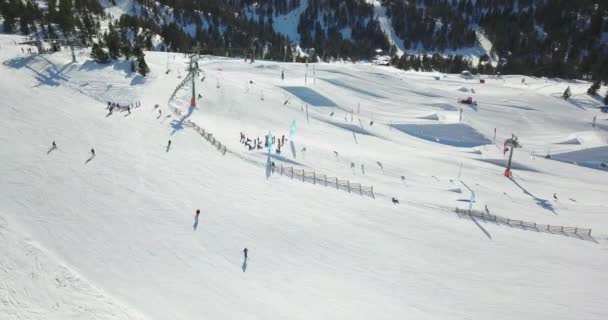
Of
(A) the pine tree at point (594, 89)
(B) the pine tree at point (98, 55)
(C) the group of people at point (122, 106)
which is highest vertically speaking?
(B) the pine tree at point (98, 55)

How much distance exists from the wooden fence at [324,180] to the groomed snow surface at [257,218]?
0.85m

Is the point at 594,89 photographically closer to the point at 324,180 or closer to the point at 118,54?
the point at 324,180

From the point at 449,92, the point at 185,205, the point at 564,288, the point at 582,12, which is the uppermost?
the point at 582,12

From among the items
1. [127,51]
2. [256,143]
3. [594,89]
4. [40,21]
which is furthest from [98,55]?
[594,89]

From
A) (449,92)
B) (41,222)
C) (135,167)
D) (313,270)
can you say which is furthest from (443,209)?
(449,92)

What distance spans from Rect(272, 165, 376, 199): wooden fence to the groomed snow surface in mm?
847

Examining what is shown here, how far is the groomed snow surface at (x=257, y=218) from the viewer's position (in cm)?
1927

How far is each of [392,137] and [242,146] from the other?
2351 cm

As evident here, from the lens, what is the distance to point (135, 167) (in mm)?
30250

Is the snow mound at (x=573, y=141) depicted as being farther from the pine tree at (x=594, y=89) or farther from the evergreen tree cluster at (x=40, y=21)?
the evergreen tree cluster at (x=40, y=21)

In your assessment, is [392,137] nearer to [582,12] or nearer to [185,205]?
[185,205]

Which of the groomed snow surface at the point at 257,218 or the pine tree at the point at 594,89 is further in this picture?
the pine tree at the point at 594,89

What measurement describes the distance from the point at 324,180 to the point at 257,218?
8.89 metres

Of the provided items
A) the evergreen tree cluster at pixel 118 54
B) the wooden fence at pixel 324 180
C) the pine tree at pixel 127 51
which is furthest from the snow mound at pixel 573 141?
the pine tree at pixel 127 51
